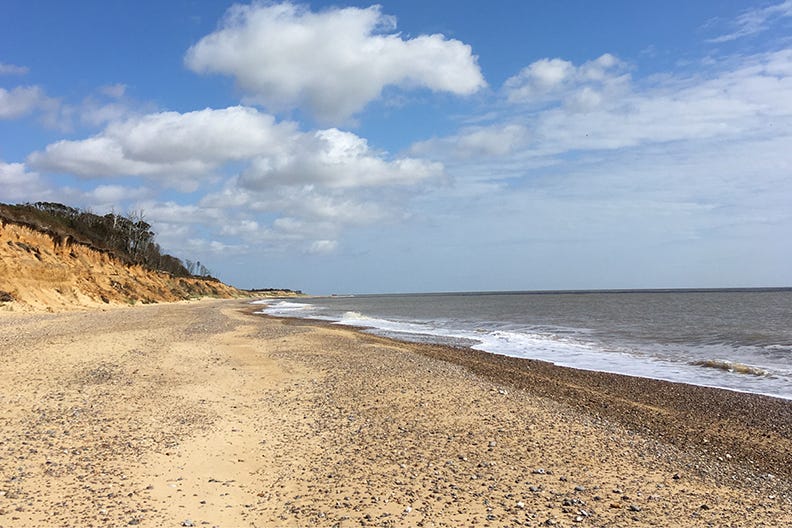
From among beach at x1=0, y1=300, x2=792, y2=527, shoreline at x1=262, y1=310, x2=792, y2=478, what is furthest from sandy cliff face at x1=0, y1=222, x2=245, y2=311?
shoreline at x1=262, y1=310, x2=792, y2=478

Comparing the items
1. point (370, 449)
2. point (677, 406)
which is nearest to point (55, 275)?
point (370, 449)

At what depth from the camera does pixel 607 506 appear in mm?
5293

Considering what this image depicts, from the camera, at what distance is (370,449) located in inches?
271

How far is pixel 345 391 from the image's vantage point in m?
10.3

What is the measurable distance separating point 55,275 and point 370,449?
116ft

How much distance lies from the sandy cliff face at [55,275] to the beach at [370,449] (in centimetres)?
2096

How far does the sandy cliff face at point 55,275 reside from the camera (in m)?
30.0

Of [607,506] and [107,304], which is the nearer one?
[607,506]

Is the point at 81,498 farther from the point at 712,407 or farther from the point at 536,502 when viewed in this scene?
the point at 712,407

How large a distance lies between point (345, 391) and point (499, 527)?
587cm

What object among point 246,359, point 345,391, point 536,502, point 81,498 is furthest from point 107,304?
point 536,502

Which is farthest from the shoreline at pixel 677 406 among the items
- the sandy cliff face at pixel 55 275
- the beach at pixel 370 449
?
the sandy cliff face at pixel 55 275

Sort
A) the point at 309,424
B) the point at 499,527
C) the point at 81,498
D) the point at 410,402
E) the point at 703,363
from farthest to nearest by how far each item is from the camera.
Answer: the point at 703,363, the point at 410,402, the point at 309,424, the point at 81,498, the point at 499,527

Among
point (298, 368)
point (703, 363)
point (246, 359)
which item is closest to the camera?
point (298, 368)
